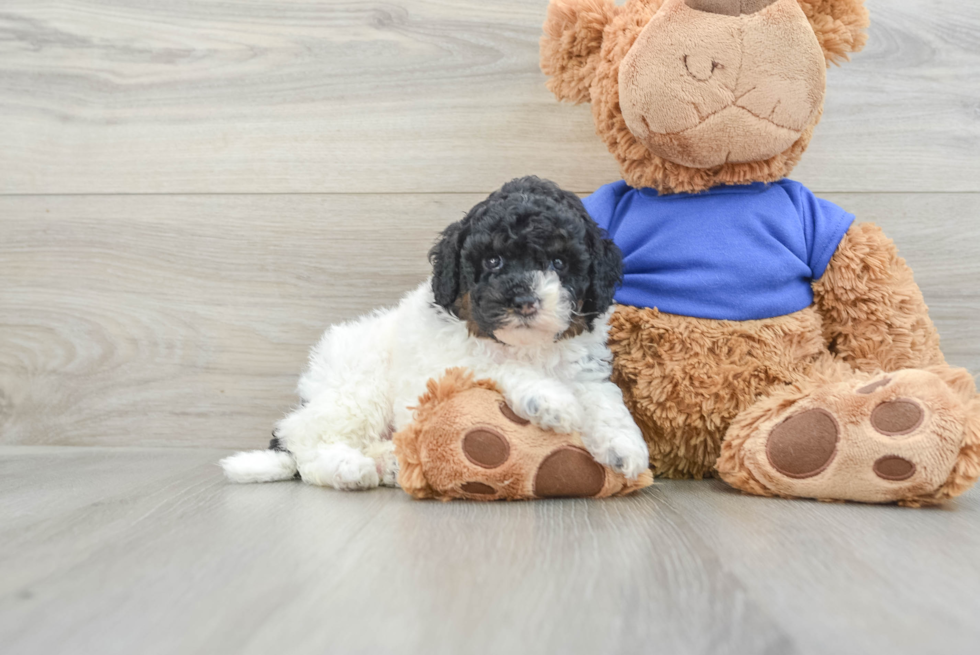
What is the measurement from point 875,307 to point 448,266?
721 mm

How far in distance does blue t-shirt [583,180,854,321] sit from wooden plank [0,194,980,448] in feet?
1.61

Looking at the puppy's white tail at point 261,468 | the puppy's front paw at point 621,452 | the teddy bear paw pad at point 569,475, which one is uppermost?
the puppy's front paw at point 621,452

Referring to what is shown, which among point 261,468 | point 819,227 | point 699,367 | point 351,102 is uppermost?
point 351,102

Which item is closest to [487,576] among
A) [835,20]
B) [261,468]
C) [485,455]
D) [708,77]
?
[485,455]

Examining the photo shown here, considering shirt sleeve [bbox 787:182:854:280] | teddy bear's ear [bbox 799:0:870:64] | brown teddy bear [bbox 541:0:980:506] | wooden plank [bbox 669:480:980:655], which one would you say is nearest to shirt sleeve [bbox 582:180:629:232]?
brown teddy bear [bbox 541:0:980:506]

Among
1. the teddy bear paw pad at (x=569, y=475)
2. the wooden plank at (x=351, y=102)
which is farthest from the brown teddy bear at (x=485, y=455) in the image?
the wooden plank at (x=351, y=102)

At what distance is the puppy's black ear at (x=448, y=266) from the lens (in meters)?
1.12

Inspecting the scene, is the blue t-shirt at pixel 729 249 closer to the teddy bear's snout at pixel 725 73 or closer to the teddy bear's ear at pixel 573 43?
the teddy bear's snout at pixel 725 73

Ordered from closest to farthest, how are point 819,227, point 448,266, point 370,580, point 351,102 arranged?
point 370,580 → point 448,266 → point 819,227 → point 351,102

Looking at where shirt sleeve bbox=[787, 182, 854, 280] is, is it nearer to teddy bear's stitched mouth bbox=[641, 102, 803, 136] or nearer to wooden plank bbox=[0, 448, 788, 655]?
teddy bear's stitched mouth bbox=[641, 102, 803, 136]

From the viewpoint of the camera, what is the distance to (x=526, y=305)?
1017mm

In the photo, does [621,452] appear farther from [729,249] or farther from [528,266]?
[729,249]

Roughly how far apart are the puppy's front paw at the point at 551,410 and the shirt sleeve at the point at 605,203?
39 cm

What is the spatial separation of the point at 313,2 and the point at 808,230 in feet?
3.82
